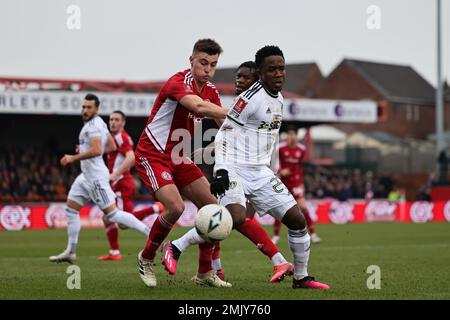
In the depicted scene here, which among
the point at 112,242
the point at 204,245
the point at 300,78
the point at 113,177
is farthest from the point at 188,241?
the point at 300,78

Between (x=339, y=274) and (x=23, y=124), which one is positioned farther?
(x=23, y=124)

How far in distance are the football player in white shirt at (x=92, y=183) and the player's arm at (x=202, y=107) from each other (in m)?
5.20

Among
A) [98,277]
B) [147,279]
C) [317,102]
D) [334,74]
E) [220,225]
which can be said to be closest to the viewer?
[220,225]

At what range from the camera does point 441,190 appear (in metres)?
40.0

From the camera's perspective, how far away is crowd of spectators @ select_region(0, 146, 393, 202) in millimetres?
34750

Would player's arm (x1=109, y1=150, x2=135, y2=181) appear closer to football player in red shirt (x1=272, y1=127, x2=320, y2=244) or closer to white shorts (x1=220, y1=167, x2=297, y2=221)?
football player in red shirt (x1=272, y1=127, x2=320, y2=244)

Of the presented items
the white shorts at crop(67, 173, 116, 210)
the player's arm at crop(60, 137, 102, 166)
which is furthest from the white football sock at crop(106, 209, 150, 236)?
the player's arm at crop(60, 137, 102, 166)

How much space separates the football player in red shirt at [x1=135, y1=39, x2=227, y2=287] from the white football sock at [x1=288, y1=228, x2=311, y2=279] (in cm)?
92

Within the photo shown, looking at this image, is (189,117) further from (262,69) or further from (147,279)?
(147,279)

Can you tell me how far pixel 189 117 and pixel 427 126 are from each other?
265 feet

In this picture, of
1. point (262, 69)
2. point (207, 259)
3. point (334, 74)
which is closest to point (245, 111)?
point (262, 69)

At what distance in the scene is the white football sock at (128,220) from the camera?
49.2 ft

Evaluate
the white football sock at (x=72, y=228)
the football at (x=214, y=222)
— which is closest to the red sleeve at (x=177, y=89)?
the football at (x=214, y=222)

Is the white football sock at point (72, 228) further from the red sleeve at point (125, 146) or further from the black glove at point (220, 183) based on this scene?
the black glove at point (220, 183)
